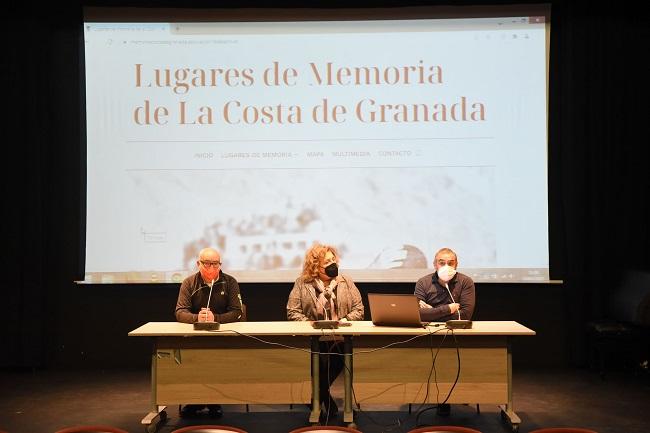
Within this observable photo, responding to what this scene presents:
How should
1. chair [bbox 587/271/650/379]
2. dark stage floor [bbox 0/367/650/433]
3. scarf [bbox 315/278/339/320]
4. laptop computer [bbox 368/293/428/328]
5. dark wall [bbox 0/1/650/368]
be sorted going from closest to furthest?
laptop computer [bbox 368/293/428/328]
dark stage floor [bbox 0/367/650/433]
scarf [bbox 315/278/339/320]
chair [bbox 587/271/650/379]
dark wall [bbox 0/1/650/368]

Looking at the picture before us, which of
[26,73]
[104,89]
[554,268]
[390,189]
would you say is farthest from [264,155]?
[554,268]

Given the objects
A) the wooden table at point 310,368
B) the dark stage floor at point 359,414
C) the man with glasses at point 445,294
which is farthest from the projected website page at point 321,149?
the wooden table at point 310,368

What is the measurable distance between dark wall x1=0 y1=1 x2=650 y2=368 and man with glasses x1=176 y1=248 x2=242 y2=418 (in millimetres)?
1644

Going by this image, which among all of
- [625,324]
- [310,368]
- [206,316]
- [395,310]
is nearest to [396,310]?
[395,310]

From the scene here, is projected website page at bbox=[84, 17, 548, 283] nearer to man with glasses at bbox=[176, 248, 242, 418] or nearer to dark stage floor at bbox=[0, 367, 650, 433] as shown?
dark stage floor at bbox=[0, 367, 650, 433]

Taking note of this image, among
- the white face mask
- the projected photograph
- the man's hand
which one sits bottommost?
the man's hand

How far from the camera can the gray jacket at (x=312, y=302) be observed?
15.7ft

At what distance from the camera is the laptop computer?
14.1 ft

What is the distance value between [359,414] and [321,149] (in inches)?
100

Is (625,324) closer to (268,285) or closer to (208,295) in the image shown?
(268,285)

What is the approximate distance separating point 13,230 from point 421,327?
4281 millimetres

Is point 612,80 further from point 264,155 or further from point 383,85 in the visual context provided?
point 264,155

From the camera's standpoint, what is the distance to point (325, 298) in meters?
4.78

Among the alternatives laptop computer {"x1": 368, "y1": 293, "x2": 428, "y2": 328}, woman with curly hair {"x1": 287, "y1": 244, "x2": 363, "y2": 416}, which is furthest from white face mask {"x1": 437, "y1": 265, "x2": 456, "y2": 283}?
woman with curly hair {"x1": 287, "y1": 244, "x2": 363, "y2": 416}
